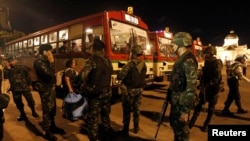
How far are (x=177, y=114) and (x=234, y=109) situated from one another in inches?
221

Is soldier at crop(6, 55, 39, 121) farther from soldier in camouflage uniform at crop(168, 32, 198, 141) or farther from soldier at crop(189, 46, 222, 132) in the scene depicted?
soldier at crop(189, 46, 222, 132)

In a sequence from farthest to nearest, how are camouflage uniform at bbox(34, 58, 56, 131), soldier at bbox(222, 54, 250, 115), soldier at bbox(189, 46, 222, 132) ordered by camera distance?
1. soldier at bbox(222, 54, 250, 115)
2. soldier at bbox(189, 46, 222, 132)
3. camouflage uniform at bbox(34, 58, 56, 131)

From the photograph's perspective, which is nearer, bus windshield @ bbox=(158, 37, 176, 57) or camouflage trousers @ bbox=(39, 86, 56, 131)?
camouflage trousers @ bbox=(39, 86, 56, 131)

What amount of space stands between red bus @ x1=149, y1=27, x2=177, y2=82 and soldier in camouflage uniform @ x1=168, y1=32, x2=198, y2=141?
8461 mm

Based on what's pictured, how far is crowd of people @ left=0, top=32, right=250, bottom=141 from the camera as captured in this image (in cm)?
355

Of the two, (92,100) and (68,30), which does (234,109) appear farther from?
(68,30)

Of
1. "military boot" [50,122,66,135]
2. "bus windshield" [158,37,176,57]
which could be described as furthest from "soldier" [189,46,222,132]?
"bus windshield" [158,37,176,57]

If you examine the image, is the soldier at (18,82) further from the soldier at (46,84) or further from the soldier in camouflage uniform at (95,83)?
the soldier in camouflage uniform at (95,83)

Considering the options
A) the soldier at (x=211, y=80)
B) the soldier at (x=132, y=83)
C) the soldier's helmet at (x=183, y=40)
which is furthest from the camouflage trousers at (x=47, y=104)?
the soldier at (x=211, y=80)

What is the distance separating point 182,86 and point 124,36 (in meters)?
5.22

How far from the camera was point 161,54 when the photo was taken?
41.8 feet

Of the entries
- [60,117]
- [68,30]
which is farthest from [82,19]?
[60,117]

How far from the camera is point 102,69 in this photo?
421 cm

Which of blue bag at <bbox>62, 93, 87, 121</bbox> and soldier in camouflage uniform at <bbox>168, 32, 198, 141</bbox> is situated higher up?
soldier in camouflage uniform at <bbox>168, 32, 198, 141</bbox>
